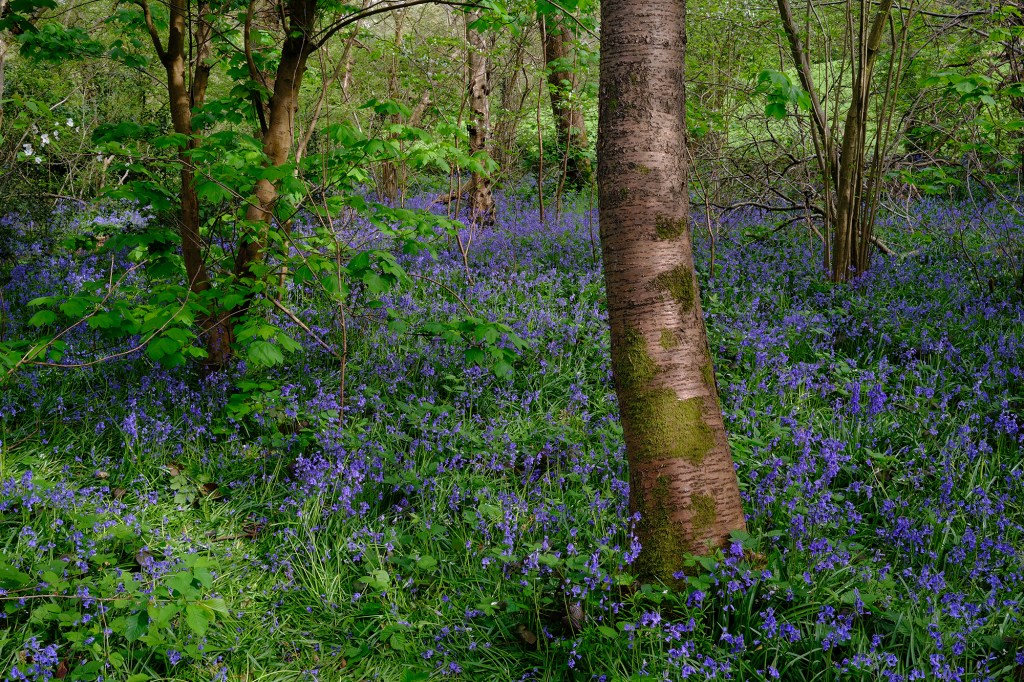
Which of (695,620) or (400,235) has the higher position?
(400,235)

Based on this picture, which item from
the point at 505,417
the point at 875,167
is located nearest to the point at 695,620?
the point at 505,417

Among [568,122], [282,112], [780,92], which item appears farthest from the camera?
[568,122]

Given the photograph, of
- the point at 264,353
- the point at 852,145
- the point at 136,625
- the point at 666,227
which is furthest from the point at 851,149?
the point at 136,625

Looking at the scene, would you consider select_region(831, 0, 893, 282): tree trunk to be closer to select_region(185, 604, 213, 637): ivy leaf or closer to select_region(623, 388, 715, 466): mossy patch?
select_region(623, 388, 715, 466): mossy patch

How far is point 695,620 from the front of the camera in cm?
260

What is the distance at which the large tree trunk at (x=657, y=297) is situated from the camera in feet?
8.72

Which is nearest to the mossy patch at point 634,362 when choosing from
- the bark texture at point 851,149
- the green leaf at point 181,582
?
the green leaf at point 181,582

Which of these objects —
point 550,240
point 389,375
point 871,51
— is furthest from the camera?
point 550,240

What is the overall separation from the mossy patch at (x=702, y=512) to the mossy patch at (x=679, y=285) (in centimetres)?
73

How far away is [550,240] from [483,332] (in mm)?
4918

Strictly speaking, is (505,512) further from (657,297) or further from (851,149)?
(851,149)

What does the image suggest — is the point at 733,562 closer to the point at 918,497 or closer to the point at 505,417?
the point at 918,497

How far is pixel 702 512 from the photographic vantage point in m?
2.74

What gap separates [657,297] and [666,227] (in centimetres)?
27
